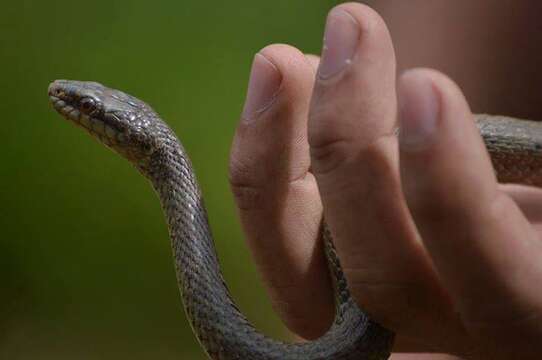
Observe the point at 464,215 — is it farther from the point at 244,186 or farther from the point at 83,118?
the point at 83,118

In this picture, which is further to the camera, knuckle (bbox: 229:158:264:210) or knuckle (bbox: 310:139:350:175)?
knuckle (bbox: 229:158:264:210)

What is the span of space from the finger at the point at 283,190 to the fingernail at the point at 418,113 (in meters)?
0.43

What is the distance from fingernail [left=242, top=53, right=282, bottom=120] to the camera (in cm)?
126

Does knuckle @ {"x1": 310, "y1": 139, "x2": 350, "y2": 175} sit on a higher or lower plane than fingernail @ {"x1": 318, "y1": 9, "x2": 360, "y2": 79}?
lower

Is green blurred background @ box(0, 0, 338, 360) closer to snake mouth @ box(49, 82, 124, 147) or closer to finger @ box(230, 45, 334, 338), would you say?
snake mouth @ box(49, 82, 124, 147)

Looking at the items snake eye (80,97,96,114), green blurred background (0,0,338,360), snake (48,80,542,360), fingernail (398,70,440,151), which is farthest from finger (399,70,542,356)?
green blurred background (0,0,338,360)

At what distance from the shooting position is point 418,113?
844mm

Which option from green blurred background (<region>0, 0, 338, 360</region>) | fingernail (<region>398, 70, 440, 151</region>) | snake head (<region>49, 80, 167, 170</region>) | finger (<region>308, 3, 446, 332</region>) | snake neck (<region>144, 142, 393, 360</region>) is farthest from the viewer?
green blurred background (<region>0, 0, 338, 360</region>)

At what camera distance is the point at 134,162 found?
1.57 meters

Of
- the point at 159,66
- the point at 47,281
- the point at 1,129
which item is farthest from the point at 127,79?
the point at 47,281

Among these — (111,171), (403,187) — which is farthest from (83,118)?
(111,171)

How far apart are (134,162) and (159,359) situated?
1.41 meters

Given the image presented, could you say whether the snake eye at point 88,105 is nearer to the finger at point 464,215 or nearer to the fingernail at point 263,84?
the fingernail at point 263,84

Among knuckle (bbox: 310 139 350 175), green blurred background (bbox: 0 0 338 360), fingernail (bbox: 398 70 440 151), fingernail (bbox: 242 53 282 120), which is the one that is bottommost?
green blurred background (bbox: 0 0 338 360)
